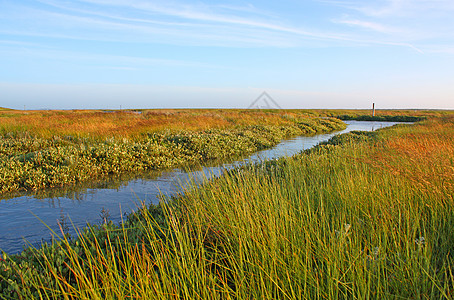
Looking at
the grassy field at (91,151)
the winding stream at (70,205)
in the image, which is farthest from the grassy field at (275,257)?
the grassy field at (91,151)

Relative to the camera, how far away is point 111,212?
6.30 meters

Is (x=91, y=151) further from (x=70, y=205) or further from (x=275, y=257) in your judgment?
(x=275, y=257)

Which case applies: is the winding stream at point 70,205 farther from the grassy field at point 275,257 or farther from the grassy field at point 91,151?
the grassy field at point 275,257

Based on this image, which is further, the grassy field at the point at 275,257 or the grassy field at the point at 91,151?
the grassy field at the point at 91,151

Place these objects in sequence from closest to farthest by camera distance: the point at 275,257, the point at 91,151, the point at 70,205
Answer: the point at 275,257 → the point at 70,205 → the point at 91,151

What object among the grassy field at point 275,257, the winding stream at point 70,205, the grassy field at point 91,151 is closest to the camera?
the grassy field at point 275,257

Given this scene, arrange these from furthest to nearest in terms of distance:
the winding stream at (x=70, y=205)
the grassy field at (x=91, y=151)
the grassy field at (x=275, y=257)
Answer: the grassy field at (x=91, y=151), the winding stream at (x=70, y=205), the grassy field at (x=275, y=257)

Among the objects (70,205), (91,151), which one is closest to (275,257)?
(70,205)

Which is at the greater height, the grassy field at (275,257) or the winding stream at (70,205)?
the grassy field at (275,257)

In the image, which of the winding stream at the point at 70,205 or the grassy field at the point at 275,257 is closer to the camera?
the grassy field at the point at 275,257

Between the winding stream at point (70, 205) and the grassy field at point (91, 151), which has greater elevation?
the grassy field at point (91, 151)

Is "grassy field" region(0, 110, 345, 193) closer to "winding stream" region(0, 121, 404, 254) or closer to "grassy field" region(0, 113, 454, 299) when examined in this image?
"winding stream" region(0, 121, 404, 254)

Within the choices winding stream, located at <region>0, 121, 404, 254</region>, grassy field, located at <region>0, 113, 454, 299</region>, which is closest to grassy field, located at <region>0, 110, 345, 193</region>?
winding stream, located at <region>0, 121, 404, 254</region>

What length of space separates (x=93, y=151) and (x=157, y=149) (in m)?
2.39
